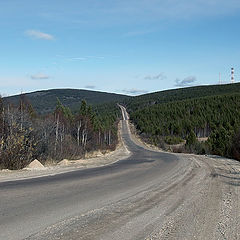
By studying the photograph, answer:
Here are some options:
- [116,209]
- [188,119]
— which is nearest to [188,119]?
[188,119]

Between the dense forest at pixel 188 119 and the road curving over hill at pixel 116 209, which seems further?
the dense forest at pixel 188 119

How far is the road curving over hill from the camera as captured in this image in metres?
6.40

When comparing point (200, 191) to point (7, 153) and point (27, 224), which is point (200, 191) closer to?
point (27, 224)

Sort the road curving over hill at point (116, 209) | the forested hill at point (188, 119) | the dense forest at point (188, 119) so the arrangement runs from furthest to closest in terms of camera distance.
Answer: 1. the dense forest at point (188, 119)
2. the forested hill at point (188, 119)
3. the road curving over hill at point (116, 209)

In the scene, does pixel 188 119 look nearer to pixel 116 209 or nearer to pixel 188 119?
pixel 188 119

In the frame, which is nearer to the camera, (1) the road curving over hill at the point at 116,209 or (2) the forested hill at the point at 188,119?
(1) the road curving over hill at the point at 116,209

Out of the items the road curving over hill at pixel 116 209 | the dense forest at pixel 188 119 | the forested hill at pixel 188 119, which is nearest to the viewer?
the road curving over hill at pixel 116 209

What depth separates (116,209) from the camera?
8.30m

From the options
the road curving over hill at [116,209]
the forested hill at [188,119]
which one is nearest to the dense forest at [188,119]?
the forested hill at [188,119]

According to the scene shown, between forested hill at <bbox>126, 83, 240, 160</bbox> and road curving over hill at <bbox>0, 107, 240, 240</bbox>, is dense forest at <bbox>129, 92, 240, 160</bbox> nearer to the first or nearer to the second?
forested hill at <bbox>126, 83, 240, 160</bbox>

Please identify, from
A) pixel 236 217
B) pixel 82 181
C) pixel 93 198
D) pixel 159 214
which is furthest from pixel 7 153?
pixel 236 217

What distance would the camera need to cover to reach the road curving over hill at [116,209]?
640 cm

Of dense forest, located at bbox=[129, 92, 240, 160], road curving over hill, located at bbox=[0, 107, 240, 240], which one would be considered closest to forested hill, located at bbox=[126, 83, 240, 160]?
dense forest, located at bbox=[129, 92, 240, 160]

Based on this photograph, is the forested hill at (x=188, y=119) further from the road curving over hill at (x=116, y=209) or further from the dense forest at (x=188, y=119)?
the road curving over hill at (x=116, y=209)
